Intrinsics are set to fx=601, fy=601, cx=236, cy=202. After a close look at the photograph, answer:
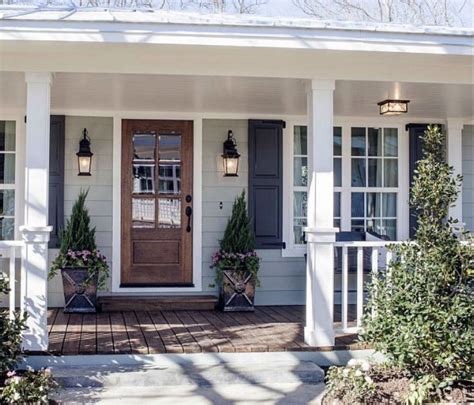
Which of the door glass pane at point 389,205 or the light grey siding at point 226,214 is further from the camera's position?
the door glass pane at point 389,205

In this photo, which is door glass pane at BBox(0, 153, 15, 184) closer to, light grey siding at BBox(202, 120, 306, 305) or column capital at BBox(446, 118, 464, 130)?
light grey siding at BBox(202, 120, 306, 305)

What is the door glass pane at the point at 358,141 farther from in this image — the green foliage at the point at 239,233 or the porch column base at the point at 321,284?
the porch column base at the point at 321,284

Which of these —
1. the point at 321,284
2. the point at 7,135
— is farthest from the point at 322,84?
the point at 7,135

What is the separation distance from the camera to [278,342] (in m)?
4.63

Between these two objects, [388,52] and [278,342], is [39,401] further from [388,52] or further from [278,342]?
[388,52]

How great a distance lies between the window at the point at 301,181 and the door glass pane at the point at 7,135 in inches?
119

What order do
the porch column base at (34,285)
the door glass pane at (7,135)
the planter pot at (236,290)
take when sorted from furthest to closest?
the door glass pane at (7,135) < the planter pot at (236,290) < the porch column base at (34,285)

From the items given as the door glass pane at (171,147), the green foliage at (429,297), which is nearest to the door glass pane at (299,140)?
the door glass pane at (171,147)

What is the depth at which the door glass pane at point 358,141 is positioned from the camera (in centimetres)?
679

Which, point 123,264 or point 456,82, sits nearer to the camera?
point 456,82

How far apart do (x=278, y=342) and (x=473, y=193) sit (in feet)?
11.6

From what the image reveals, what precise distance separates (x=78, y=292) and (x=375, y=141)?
11.9 feet

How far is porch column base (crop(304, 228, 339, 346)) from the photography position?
14.9 feet

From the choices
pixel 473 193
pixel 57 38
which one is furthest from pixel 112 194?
pixel 473 193
